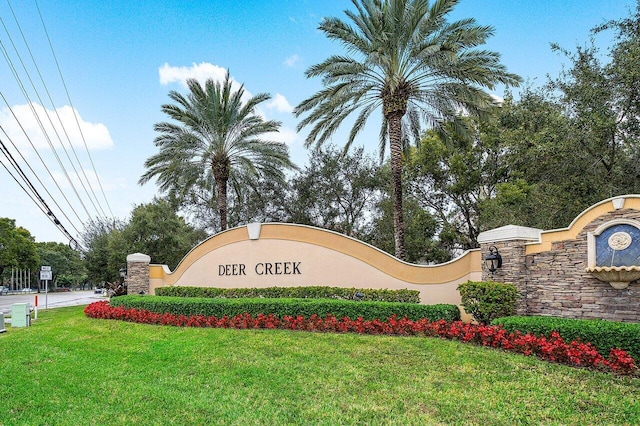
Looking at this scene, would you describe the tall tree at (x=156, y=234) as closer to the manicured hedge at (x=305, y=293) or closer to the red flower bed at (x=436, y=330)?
the manicured hedge at (x=305, y=293)

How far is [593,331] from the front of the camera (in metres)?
6.36

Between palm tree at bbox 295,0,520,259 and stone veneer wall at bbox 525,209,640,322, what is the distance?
5.05m

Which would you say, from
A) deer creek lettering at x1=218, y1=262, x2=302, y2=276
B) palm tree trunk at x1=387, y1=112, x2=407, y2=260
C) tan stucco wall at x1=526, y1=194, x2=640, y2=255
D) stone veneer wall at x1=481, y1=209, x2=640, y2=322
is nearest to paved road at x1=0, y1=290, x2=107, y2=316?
deer creek lettering at x1=218, y1=262, x2=302, y2=276

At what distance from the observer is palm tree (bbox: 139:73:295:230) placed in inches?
739

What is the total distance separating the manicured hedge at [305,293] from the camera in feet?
35.9

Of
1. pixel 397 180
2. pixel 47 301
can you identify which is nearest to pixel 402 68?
pixel 397 180

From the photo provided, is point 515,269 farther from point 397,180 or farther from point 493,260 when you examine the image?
point 397,180

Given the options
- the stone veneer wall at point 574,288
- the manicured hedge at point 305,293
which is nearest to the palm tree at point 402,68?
the manicured hedge at point 305,293

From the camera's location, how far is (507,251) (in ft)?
29.5

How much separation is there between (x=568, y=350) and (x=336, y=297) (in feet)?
20.9

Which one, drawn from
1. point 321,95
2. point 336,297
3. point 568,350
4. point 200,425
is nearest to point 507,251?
point 568,350

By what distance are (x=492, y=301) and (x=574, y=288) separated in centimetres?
154

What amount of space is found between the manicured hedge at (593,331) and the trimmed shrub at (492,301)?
98 centimetres

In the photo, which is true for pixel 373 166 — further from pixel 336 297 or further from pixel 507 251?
pixel 507 251
